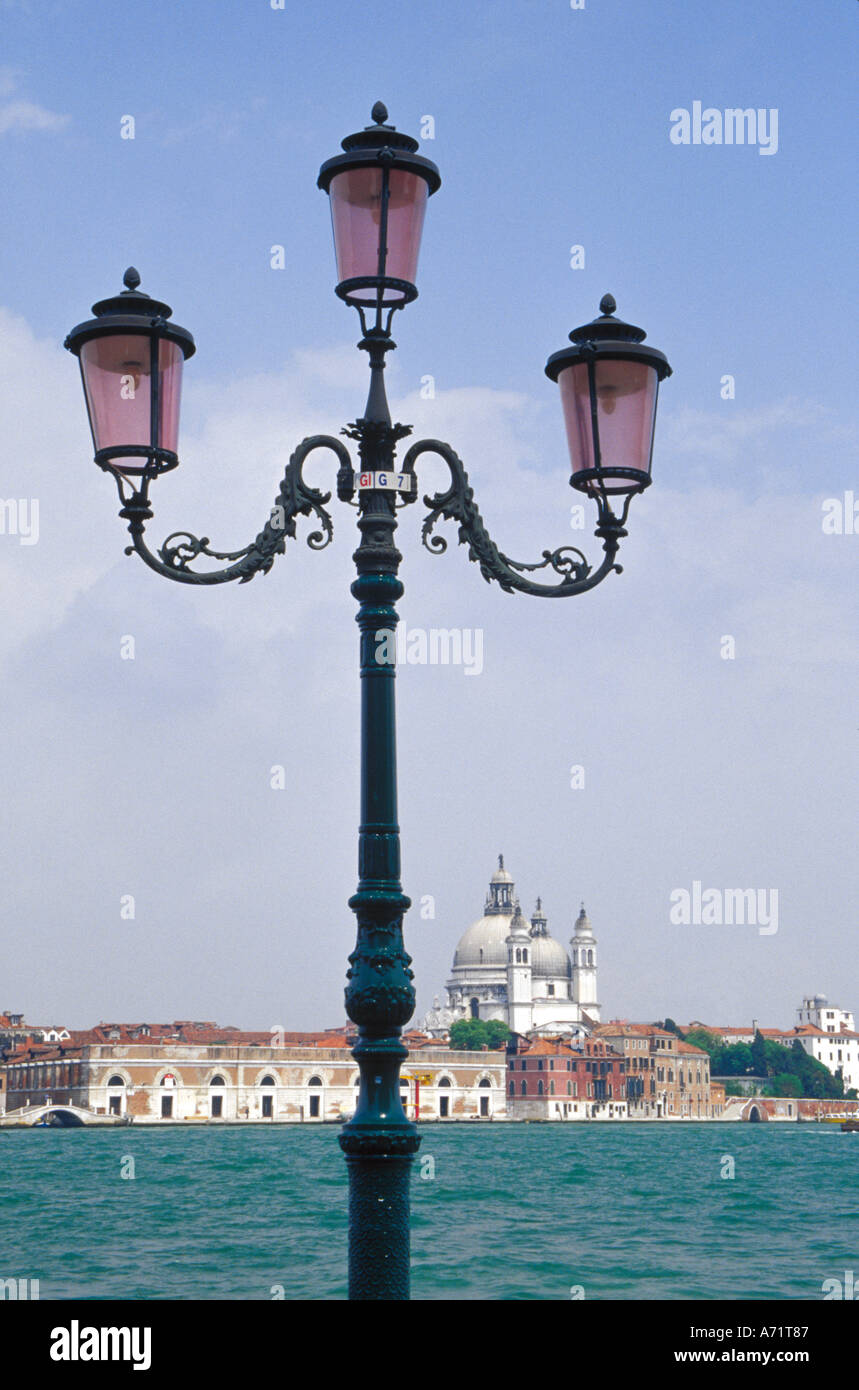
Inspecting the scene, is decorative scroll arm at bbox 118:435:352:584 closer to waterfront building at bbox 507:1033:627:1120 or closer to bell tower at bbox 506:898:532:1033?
waterfront building at bbox 507:1033:627:1120

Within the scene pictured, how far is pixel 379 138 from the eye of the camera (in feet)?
13.1

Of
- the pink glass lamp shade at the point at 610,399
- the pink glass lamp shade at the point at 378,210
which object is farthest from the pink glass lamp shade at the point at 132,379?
the pink glass lamp shade at the point at 610,399

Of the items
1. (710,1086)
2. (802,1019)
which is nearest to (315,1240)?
(710,1086)

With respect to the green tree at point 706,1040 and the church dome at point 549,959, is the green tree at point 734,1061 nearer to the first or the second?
the green tree at point 706,1040

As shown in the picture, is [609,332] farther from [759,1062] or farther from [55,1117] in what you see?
[759,1062]

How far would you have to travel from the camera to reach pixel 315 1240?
22.9 m

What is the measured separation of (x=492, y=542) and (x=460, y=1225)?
23394 mm

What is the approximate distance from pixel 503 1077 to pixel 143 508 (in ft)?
288

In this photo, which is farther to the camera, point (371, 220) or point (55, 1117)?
point (55, 1117)

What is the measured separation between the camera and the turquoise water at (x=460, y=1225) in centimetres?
1858

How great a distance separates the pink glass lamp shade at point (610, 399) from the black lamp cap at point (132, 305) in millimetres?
985

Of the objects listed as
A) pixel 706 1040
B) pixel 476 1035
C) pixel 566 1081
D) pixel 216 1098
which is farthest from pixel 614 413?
pixel 706 1040

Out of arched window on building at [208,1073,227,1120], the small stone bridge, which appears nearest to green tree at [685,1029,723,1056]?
arched window on building at [208,1073,227,1120]

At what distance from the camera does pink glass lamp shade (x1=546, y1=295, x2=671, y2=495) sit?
161 inches
